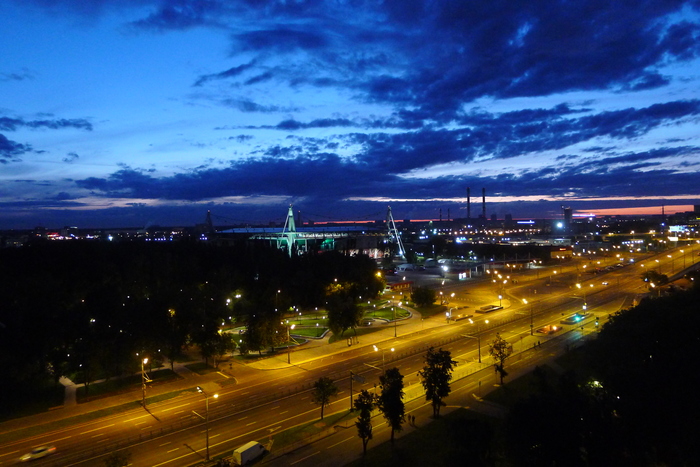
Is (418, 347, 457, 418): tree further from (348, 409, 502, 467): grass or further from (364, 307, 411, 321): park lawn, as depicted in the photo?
(364, 307, 411, 321): park lawn

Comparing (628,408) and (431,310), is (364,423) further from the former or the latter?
(431,310)

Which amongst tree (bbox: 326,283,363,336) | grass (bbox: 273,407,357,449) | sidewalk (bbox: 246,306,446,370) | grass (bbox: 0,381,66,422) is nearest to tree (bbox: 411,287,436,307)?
sidewalk (bbox: 246,306,446,370)

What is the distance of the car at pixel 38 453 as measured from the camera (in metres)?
17.6

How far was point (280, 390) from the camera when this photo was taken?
82.4 ft

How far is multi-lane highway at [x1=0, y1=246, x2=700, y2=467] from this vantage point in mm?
18781

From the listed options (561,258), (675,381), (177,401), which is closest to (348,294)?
(177,401)

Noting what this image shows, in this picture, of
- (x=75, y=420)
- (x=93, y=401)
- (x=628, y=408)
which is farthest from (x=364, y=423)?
(x=93, y=401)

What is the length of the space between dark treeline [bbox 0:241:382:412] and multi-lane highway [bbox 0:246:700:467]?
4.83 m

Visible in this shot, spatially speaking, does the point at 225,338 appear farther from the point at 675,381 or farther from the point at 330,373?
the point at 675,381

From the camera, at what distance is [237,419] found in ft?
70.2

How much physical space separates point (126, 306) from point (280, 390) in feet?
52.8

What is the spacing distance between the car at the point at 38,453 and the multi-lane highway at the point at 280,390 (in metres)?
0.33

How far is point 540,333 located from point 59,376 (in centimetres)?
3554

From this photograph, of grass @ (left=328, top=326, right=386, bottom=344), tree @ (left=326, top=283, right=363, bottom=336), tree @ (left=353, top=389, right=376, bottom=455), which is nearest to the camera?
tree @ (left=353, top=389, right=376, bottom=455)
